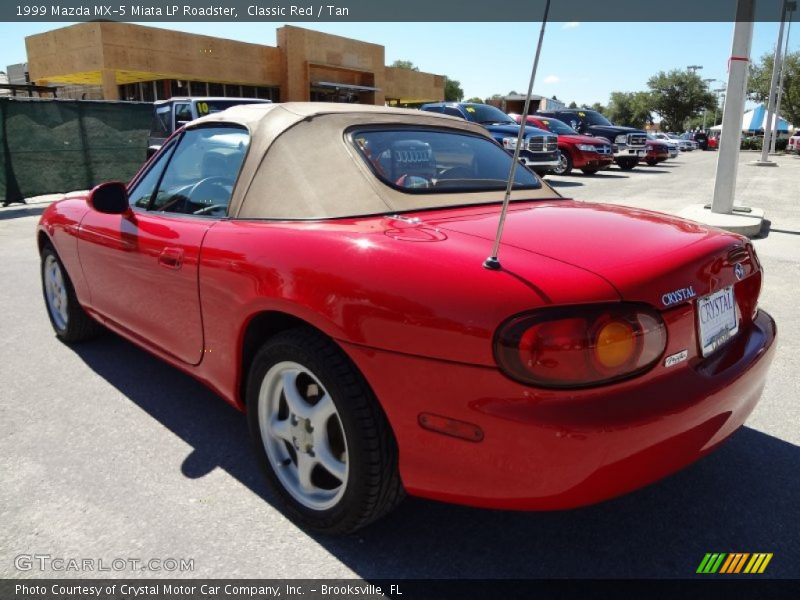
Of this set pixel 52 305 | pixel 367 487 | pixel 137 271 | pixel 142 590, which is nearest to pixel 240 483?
pixel 142 590

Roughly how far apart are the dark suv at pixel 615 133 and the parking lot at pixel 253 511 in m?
18.1

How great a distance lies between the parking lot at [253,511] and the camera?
2.09m

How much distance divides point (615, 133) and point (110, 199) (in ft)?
64.0

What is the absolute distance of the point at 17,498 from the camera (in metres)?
2.48

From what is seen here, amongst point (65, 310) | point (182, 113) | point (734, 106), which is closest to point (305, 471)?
point (65, 310)

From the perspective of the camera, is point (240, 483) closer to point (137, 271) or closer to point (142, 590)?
point (142, 590)

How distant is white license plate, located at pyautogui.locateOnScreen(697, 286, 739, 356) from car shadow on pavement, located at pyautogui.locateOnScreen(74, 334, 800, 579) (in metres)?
0.67

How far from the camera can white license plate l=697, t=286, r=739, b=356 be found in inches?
78.8

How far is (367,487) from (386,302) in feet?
1.98

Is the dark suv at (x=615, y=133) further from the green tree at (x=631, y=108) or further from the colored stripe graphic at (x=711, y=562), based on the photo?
the green tree at (x=631, y=108)

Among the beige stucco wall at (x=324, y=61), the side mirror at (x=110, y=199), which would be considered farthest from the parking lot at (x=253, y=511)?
the beige stucco wall at (x=324, y=61)

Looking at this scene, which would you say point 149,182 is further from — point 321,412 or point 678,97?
point 678,97

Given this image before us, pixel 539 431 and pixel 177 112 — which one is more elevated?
pixel 177 112

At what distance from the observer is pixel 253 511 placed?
2.38 meters
